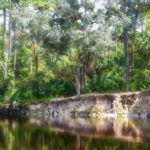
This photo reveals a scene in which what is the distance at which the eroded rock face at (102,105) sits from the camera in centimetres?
3525

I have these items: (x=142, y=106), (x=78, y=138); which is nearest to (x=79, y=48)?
(x=142, y=106)

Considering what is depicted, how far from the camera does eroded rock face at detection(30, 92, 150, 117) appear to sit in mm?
35250

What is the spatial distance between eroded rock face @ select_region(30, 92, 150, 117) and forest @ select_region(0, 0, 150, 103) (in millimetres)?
2577

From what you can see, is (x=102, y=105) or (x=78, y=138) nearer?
(x=78, y=138)

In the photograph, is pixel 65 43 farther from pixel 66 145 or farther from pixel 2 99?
pixel 66 145

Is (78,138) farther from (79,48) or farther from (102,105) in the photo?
(79,48)

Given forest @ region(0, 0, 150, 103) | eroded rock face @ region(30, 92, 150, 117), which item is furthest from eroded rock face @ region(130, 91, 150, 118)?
forest @ region(0, 0, 150, 103)

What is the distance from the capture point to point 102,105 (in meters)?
36.1

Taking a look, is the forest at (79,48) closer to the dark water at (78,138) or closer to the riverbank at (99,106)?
the riverbank at (99,106)

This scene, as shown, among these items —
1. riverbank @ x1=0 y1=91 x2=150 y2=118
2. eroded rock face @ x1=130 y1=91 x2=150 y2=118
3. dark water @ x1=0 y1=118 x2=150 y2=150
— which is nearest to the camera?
dark water @ x1=0 y1=118 x2=150 y2=150

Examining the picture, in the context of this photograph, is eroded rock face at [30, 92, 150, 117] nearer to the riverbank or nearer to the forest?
the riverbank

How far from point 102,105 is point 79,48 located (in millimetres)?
5675

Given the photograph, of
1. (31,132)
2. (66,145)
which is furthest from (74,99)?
(66,145)

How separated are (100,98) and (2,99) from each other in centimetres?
975
